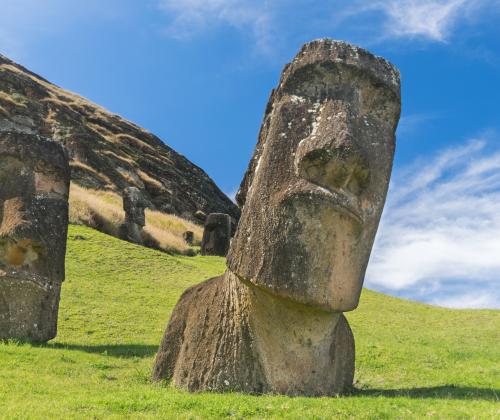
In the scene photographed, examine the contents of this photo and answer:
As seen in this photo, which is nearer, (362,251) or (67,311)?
(362,251)

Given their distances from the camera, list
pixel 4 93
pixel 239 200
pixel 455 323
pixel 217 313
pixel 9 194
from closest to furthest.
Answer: pixel 217 313 < pixel 239 200 < pixel 9 194 < pixel 455 323 < pixel 4 93

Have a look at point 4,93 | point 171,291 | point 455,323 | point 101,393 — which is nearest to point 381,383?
point 101,393

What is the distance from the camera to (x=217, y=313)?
7.89m

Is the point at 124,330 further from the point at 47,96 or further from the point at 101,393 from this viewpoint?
the point at 47,96

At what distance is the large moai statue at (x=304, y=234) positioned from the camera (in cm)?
719

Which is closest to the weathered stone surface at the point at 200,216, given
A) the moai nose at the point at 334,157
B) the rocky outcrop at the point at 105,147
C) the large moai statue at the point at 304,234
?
the rocky outcrop at the point at 105,147

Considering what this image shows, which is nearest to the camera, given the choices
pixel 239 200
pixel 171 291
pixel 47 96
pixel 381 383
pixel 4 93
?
pixel 239 200

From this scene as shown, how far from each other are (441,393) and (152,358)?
573 centimetres

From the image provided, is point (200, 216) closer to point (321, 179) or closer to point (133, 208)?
point (133, 208)

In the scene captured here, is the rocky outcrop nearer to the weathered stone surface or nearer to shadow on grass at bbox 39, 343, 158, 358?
the weathered stone surface

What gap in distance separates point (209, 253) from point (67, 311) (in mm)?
16945

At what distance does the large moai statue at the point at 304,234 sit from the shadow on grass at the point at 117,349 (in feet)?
14.5

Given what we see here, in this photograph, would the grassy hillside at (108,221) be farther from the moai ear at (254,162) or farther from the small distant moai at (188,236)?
the moai ear at (254,162)

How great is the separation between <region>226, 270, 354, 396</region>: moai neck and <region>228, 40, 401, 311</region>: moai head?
321mm
